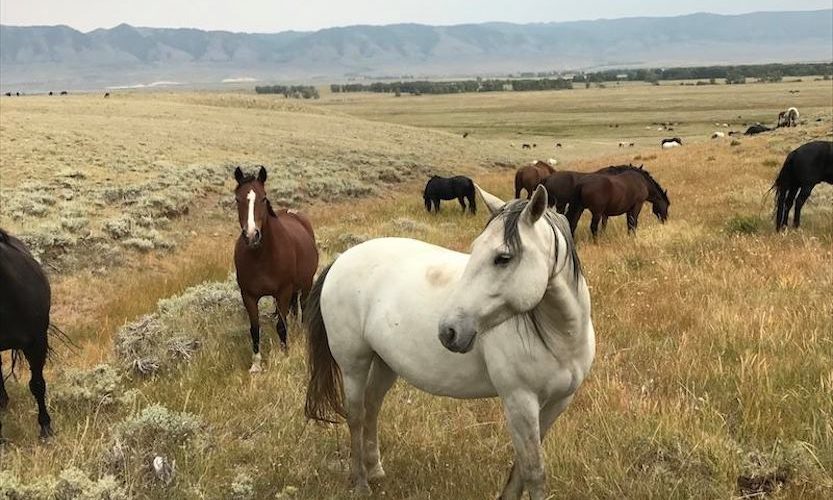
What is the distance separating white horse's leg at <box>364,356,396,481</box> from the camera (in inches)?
183

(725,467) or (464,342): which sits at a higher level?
(464,342)

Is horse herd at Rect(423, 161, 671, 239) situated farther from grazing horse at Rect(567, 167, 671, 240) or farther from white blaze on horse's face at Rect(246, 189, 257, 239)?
white blaze on horse's face at Rect(246, 189, 257, 239)

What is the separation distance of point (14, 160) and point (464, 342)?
25225 millimetres

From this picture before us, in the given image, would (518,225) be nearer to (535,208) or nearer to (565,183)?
(535,208)

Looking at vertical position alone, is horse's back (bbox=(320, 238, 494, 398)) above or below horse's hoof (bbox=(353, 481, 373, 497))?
above

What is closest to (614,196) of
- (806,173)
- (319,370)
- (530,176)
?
(806,173)

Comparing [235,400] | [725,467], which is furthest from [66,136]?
[725,467]

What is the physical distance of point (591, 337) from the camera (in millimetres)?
3715

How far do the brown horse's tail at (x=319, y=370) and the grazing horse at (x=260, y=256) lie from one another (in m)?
2.08

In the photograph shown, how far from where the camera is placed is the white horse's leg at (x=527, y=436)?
3.50m

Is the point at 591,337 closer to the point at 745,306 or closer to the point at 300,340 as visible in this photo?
the point at 745,306

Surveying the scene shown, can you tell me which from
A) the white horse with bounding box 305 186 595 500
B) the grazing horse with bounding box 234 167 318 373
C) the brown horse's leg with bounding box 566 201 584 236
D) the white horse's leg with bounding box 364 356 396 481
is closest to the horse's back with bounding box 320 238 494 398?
the white horse with bounding box 305 186 595 500

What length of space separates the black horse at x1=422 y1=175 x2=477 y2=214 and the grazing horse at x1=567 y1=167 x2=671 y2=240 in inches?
267

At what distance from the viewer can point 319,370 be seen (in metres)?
5.00
